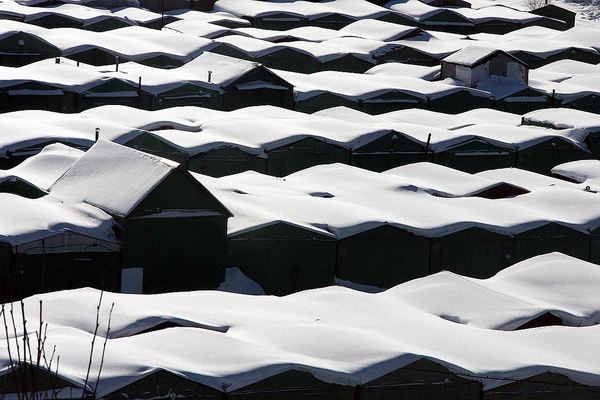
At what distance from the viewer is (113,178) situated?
20969mm

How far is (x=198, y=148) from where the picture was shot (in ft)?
90.5

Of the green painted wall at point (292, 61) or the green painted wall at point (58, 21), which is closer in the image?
the green painted wall at point (292, 61)

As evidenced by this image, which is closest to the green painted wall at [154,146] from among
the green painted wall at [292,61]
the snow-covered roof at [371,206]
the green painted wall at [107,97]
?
the snow-covered roof at [371,206]

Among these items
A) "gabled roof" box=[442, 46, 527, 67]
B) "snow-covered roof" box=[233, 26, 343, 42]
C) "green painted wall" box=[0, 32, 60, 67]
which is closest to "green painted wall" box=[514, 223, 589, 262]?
"gabled roof" box=[442, 46, 527, 67]

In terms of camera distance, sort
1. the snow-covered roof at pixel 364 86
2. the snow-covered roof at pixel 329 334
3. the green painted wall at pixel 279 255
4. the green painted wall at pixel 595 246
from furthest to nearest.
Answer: the snow-covered roof at pixel 364 86, the green painted wall at pixel 595 246, the green painted wall at pixel 279 255, the snow-covered roof at pixel 329 334

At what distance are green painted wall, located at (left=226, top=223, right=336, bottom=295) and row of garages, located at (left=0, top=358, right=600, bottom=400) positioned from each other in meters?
6.65

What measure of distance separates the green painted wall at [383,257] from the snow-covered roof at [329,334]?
12.1 ft

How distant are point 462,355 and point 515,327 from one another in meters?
1.91

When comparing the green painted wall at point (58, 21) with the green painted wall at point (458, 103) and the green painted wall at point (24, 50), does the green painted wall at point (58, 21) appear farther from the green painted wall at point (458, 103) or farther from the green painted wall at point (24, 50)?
the green painted wall at point (458, 103)

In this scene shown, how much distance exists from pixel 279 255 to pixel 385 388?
6.83m

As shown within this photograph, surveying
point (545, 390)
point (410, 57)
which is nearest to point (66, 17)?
point (410, 57)

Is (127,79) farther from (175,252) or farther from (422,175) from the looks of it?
(175,252)

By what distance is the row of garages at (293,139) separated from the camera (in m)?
27.5

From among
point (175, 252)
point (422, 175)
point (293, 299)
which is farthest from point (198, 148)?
point (293, 299)
